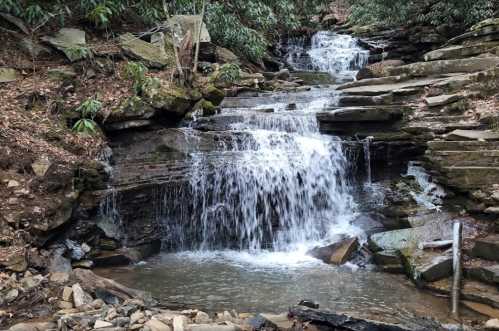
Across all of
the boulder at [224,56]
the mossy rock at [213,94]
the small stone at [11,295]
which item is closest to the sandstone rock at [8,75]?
the mossy rock at [213,94]

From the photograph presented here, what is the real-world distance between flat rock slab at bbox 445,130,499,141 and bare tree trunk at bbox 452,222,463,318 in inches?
70.4

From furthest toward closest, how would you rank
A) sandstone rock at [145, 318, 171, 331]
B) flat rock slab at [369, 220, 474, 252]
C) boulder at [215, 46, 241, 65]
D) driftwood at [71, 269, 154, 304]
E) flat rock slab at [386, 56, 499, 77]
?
1. boulder at [215, 46, 241, 65]
2. flat rock slab at [386, 56, 499, 77]
3. flat rock slab at [369, 220, 474, 252]
4. driftwood at [71, 269, 154, 304]
5. sandstone rock at [145, 318, 171, 331]

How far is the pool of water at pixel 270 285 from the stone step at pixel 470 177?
204 centimetres

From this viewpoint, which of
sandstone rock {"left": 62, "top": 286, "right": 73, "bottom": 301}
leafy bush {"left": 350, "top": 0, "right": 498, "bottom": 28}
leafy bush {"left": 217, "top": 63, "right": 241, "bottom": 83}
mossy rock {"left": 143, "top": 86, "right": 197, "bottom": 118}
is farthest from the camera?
leafy bush {"left": 350, "top": 0, "right": 498, "bottom": 28}

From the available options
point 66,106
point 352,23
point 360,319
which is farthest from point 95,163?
point 352,23

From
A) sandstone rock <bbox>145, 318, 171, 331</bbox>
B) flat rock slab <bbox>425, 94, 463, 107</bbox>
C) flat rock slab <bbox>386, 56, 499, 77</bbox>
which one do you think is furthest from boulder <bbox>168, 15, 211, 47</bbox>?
sandstone rock <bbox>145, 318, 171, 331</bbox>

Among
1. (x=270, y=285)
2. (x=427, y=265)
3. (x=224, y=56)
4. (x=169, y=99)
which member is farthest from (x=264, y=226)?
(x=224, y=56)

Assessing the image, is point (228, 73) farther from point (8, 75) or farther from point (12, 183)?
point (12, 183)

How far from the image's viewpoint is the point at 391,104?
988 centimetres

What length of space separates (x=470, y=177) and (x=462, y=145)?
645 millimetres

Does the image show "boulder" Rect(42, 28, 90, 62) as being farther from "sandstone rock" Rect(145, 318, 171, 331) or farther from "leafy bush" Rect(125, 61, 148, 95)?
"sandstone rock" Rect(145, 318, 171, 331)

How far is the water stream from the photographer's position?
235 inches

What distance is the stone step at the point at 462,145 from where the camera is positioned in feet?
24.5

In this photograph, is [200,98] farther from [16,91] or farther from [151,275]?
[151,275]
